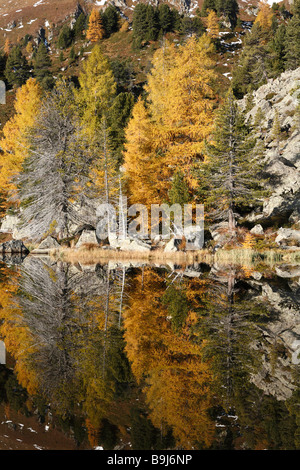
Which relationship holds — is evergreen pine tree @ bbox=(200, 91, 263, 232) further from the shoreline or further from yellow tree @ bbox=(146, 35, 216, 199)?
the shoreline

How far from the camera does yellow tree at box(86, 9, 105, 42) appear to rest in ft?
297

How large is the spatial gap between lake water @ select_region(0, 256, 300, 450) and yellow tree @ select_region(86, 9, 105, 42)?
9431 cm

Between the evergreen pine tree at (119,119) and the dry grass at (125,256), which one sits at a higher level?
the evergreen pine tree at (119,119)

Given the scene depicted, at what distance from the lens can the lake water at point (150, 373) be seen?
3.62 m

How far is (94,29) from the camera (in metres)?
91.2

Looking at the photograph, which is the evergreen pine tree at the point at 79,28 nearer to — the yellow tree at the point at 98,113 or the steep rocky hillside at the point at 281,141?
the yellow tree at the point at 98,113

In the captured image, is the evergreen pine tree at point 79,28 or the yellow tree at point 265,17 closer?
the yellow tree at point 265,17
